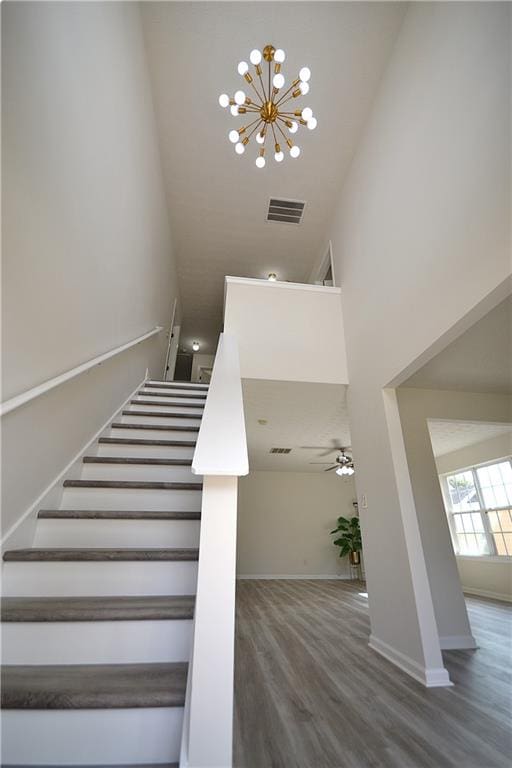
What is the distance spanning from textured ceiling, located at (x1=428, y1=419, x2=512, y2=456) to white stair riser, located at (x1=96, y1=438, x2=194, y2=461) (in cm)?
371

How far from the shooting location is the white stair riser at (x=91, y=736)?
1.00 meters

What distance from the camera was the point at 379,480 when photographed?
2.87m

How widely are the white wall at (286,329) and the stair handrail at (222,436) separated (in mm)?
1859

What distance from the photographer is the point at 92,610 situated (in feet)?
4.13

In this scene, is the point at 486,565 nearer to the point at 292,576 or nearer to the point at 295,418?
the point at 292,576

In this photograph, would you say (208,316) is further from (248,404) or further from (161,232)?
(248,404)

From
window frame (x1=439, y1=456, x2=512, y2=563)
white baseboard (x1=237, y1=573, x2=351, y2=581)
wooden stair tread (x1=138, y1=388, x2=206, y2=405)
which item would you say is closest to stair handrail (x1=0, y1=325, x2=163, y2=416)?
wooden stair tread (x1=138, y1=388, x2=206, y2=405)

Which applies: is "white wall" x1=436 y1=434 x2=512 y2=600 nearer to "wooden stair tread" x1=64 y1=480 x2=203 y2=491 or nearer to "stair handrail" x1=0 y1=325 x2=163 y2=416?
"wooden stair tread" x1=64 y1=480 x2=203 y2=491

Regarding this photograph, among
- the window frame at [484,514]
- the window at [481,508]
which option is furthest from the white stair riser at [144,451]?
the window at [481,508]

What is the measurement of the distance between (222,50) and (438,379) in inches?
154

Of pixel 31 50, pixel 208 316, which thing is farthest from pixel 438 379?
pixel 208 316

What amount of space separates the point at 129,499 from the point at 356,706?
1.74 m

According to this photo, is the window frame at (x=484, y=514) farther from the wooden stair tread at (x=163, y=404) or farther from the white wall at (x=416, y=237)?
the wooden stair tread at (x=163, y=404)

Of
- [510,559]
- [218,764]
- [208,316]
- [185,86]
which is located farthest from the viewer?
[208,316]
